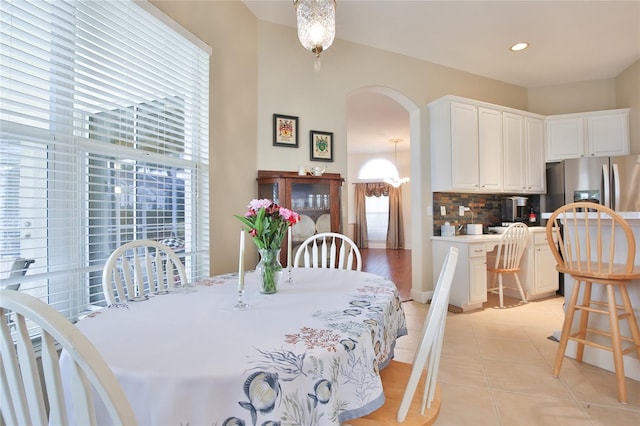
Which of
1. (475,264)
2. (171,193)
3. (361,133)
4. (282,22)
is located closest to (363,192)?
(361,133)

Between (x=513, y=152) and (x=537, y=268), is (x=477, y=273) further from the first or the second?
(x=513, y=152)

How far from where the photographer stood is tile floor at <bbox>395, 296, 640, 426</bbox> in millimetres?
1709

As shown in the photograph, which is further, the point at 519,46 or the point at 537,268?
the point at 537,268

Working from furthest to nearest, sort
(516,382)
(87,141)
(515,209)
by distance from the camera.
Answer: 1. (515,209)
2. (516,382)
3. (87,141)

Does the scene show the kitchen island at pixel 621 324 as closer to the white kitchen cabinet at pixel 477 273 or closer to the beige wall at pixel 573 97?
the white kitchen cabinet at pixel 477 273

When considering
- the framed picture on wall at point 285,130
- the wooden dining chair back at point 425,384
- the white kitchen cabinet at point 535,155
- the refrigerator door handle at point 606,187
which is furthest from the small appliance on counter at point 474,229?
the wooden dining chair back at point 425,384

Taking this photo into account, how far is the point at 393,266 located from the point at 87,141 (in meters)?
5.68

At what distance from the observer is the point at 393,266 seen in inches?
252

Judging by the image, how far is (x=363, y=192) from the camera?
9516mm

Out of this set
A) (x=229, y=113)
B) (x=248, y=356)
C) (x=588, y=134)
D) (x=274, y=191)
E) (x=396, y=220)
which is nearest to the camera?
(x=248, y=356)

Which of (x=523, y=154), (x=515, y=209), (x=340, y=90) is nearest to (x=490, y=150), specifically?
(x=523, y=154)

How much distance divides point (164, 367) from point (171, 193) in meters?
1.69

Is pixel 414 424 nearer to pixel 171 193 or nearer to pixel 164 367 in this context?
pixel 164 367

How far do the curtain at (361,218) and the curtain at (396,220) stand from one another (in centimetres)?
76
